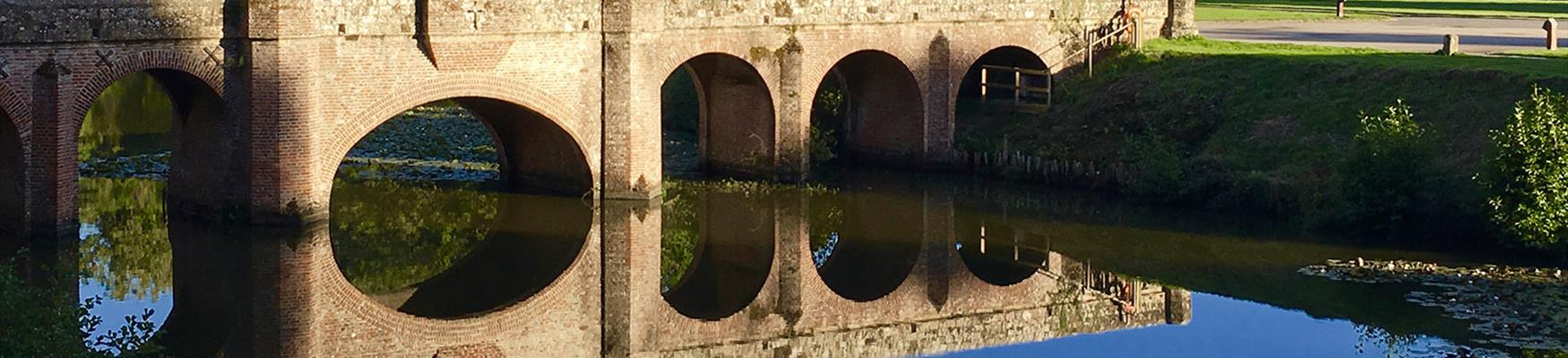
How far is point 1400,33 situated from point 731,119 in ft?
53.0

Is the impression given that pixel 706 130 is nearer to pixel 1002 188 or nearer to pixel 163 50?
pixel 1002 188

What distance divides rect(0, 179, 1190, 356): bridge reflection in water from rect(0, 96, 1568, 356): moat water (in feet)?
0.22

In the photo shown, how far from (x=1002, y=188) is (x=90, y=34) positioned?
15420mm

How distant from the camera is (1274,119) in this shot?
41.3 m

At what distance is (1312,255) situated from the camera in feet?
113

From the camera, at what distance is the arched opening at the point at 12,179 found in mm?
32562

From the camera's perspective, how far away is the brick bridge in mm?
32688

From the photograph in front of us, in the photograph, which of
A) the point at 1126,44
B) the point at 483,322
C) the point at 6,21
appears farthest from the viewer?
the point at 1126,44

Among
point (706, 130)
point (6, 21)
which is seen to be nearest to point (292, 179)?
point (6, 21)

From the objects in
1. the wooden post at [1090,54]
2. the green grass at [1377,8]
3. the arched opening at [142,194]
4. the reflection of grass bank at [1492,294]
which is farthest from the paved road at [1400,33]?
the arched opening at [142,194]

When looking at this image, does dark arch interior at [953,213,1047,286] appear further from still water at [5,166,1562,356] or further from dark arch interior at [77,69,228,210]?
dark arch interior at [77,69,228,210]

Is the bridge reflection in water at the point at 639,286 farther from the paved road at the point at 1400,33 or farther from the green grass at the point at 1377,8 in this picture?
the green grass at the point at 1377,8

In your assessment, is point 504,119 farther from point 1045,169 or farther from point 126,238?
point 1045,169

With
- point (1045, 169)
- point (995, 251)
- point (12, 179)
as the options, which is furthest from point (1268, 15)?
point (12, 179)
